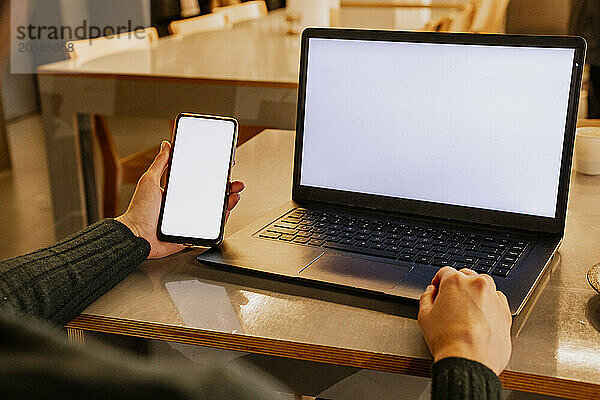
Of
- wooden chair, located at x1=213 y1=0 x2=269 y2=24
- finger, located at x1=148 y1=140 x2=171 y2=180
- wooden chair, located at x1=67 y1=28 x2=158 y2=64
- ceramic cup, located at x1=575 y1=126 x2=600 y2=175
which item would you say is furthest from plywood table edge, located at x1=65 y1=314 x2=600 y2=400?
wooden chair, located at x1=213 y1=0 x2=269 y2=24

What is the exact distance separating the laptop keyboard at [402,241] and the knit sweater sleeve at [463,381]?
0.69 ft

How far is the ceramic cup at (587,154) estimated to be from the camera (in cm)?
118

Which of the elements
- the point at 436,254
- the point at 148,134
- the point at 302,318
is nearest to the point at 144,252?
the point at 302,318

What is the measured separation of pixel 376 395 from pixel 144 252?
39 centimetres

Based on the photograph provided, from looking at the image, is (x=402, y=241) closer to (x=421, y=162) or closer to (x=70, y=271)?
(x=421, y=162)

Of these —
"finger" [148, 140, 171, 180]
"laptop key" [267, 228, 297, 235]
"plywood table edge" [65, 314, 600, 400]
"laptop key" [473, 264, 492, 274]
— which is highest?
"finger" [148, 140, 171, 180]

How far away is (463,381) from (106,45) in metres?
2.28

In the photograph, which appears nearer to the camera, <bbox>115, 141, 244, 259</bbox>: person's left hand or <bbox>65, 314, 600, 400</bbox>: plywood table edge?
<bbox>65, 314, 600, 400</bbox>: plywood table edge

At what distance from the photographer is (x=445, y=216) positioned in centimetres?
93

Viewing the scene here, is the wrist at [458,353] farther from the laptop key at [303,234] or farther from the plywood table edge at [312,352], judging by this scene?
the laptop key at [303,234]

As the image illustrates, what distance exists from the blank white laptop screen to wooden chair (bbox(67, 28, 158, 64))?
1.58 metres

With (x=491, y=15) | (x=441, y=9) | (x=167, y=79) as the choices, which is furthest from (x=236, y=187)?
(x=441, y=9)

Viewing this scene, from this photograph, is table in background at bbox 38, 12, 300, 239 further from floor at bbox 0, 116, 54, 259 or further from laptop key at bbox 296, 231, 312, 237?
laptop key at bbox 296, 231, 312, 237

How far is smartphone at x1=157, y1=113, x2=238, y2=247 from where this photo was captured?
2.79ft
